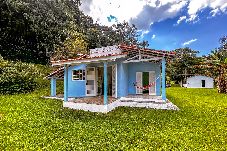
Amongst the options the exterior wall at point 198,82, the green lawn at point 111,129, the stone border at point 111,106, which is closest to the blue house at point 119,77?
the stone border at point 111,106

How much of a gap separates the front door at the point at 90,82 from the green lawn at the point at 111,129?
4.28m

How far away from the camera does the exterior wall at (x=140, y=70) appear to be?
18.5 m

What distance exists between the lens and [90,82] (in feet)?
62.4

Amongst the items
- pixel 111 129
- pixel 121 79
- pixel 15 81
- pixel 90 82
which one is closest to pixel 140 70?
pixel 121 79

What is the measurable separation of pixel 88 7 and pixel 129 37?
26.0 m

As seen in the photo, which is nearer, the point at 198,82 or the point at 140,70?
the point at 140,70

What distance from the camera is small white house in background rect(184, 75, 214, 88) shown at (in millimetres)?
45750

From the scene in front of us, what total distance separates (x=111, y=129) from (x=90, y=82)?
8901mm

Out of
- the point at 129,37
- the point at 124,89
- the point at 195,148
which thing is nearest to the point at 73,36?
the point at 124,89

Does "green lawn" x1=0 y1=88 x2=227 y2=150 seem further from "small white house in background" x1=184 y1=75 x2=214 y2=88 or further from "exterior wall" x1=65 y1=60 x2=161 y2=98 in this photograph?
"small white house in background" x1=184 y1=75 x2=214 y2=88

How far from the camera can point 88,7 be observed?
2288 inches

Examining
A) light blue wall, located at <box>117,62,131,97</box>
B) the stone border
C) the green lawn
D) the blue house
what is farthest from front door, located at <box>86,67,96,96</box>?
the green lawn

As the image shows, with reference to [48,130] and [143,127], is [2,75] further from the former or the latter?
[143,127]

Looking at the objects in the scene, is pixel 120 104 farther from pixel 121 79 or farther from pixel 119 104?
pixel 121 79
